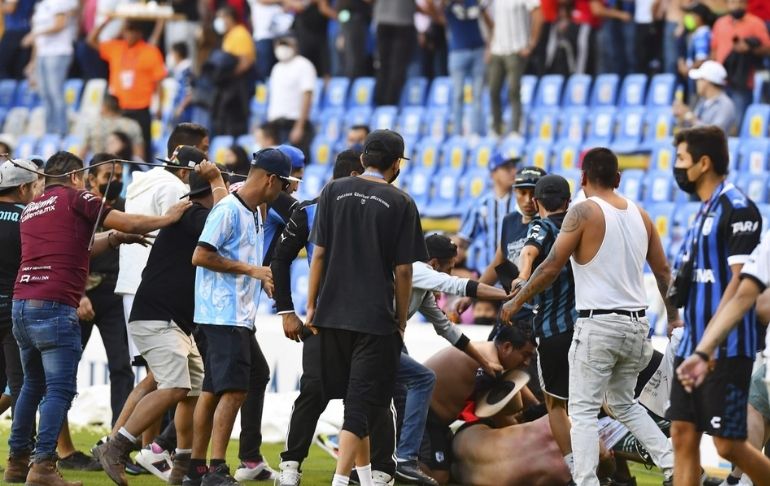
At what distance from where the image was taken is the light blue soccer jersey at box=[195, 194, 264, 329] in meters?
7.94

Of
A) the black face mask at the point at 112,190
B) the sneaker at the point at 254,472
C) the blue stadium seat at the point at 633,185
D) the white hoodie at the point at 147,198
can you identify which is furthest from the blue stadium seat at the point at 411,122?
the sneaker at the point at 254,472

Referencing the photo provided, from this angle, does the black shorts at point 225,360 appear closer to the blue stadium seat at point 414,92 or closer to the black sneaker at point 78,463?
the black sneaker at point 78,463

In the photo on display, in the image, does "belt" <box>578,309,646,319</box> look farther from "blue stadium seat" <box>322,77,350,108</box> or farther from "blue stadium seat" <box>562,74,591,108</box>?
"blue stadium seat" <box>322,77,350,108</box>

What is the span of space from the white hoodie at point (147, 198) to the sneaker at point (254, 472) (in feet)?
4.59

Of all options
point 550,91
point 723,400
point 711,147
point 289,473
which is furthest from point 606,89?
point 723,400

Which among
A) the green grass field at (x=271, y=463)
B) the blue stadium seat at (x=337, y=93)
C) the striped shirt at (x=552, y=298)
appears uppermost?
the blue stadium seat at (x=337, y=93)

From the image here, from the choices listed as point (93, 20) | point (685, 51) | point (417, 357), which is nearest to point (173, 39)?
point (93, 20)

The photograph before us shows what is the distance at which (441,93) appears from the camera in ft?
62.2

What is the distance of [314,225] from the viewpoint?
25.3 feet

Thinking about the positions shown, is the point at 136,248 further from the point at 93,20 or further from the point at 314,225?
the point at 93,20

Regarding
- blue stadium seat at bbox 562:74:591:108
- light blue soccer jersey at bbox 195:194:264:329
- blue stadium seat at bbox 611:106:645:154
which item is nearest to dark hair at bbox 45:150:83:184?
light blue soccer jersey at bbox 195:194:264:329

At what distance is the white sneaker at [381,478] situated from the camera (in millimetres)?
8117

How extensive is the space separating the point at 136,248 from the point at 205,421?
6.47 ft

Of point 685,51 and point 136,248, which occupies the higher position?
point 685,51
